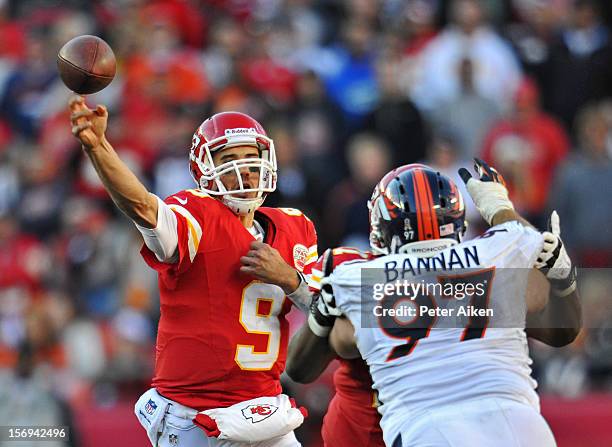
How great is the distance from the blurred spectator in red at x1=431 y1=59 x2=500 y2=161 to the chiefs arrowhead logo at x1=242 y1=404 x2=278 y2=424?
5.46 metres

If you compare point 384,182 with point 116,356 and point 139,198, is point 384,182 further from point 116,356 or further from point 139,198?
point 116,356

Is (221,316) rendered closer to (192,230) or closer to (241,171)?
(192,230)

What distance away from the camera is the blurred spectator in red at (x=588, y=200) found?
30.4ft

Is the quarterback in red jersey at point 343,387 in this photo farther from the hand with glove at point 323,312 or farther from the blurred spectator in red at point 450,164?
the blurred spectator in red at point 450,164

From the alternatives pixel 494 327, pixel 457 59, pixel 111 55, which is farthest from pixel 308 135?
pixel 494 327

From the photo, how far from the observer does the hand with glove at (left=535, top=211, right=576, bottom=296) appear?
4.38 meters

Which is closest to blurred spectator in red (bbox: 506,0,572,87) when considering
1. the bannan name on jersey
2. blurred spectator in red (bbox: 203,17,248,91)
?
blurred spectator in red (bbox: 203,17,248,91)

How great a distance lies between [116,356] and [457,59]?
4.20m

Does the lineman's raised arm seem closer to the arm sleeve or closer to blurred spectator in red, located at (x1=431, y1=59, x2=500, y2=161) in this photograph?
the arm sleeve

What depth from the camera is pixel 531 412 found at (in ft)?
13.0

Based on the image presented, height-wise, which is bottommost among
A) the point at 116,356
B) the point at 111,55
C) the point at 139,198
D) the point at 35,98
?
the point at 116,356

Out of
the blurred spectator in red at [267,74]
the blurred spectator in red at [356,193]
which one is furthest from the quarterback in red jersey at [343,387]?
the blurred spectator in red at [267,74]

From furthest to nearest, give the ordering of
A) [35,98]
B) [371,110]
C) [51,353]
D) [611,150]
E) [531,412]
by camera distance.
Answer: [35,98], [371,110], [611,150], [51,353], [531,412]

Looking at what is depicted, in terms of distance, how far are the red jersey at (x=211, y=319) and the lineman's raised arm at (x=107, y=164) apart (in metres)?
0.23
